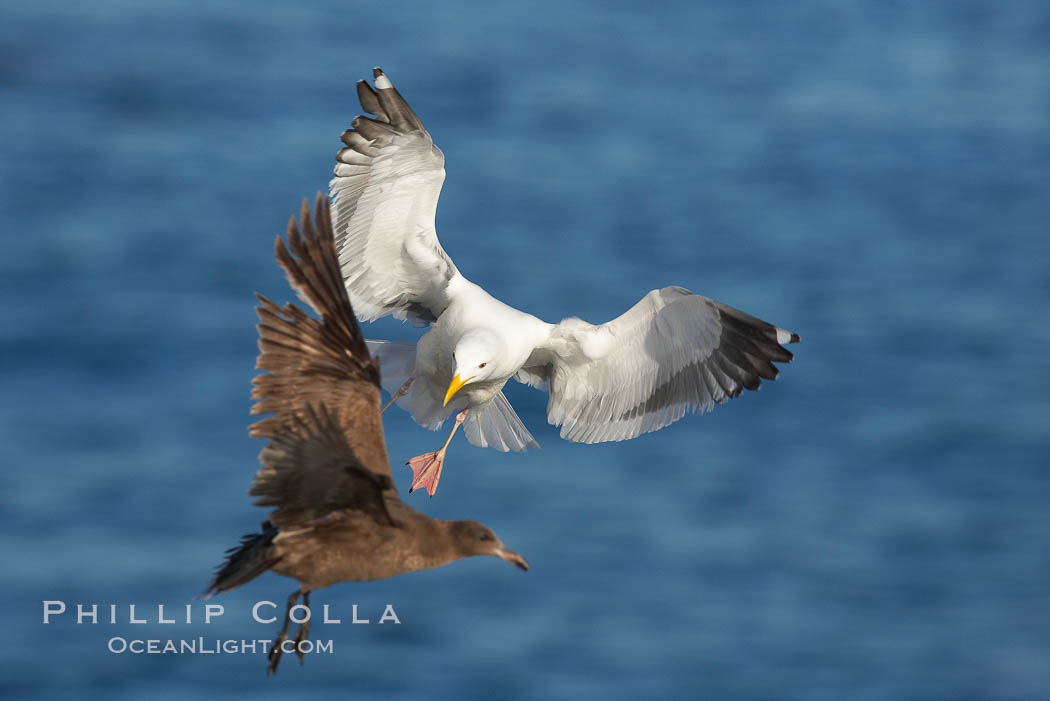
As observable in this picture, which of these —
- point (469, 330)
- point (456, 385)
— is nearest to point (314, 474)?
point (456, 385)

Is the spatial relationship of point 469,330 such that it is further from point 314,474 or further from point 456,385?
point 314,474

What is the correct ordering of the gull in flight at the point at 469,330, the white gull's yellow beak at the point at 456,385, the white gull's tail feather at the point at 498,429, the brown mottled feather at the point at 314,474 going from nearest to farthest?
the brown mottled feather at the point at 314,474 < the white gull's yellow beak at the point at 456,385 < the gull in flight at the point at 469,330 < the white gull's tail feather at the point at 498,429

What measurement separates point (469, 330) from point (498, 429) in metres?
1.00

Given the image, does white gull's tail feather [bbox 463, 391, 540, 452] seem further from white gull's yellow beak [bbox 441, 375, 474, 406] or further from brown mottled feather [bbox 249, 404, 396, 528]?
brown mottled feather [bbox 249, 404, 396, 528]

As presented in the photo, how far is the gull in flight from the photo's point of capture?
7.39 meters

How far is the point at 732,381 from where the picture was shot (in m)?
7.59

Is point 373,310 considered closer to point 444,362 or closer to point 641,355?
point 444,362

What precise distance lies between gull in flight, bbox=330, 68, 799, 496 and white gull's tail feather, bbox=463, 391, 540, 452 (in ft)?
0.08

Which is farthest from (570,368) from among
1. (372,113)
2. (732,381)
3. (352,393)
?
(352,393)

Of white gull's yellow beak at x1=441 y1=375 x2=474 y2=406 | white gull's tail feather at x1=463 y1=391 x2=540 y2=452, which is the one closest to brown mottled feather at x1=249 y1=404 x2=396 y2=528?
white gull's yellow beak at x1=441 y1=375 x2=474 y2=406

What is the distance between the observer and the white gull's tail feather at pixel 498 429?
26.2ft

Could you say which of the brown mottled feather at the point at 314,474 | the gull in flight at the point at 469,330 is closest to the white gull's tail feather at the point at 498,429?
the gull in flight at the point at 469,330

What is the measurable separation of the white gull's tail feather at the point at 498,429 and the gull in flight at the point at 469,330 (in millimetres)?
23

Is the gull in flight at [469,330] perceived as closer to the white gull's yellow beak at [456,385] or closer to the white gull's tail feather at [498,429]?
the white gull's tail feather at [498,429]
